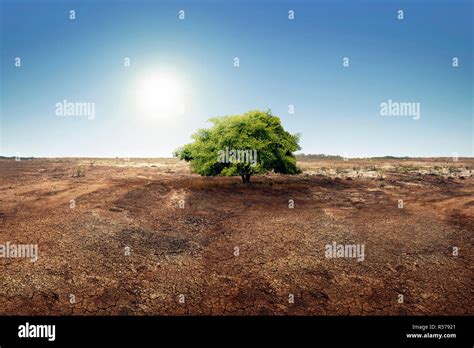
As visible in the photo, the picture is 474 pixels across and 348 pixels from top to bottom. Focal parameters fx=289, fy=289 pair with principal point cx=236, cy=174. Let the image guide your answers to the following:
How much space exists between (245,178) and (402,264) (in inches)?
790

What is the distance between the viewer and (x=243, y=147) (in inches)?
987

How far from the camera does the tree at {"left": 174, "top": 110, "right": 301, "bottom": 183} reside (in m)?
25.4

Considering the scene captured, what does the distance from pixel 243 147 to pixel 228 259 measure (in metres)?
15.1

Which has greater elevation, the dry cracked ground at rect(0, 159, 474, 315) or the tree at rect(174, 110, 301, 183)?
the tree at rect(174, 110, 301, 183)

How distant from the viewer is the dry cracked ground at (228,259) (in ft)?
26.7

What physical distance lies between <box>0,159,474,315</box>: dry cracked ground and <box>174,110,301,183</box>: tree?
7.28 metres

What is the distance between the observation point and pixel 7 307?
7.45m

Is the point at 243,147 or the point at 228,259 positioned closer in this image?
the point at 228,259

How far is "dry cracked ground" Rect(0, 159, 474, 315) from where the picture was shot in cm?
815

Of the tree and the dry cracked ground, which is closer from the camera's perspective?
the dry cracked ground

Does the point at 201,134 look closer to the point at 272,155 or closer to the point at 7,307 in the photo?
the point at 272,155

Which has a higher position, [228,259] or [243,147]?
[243,147]
